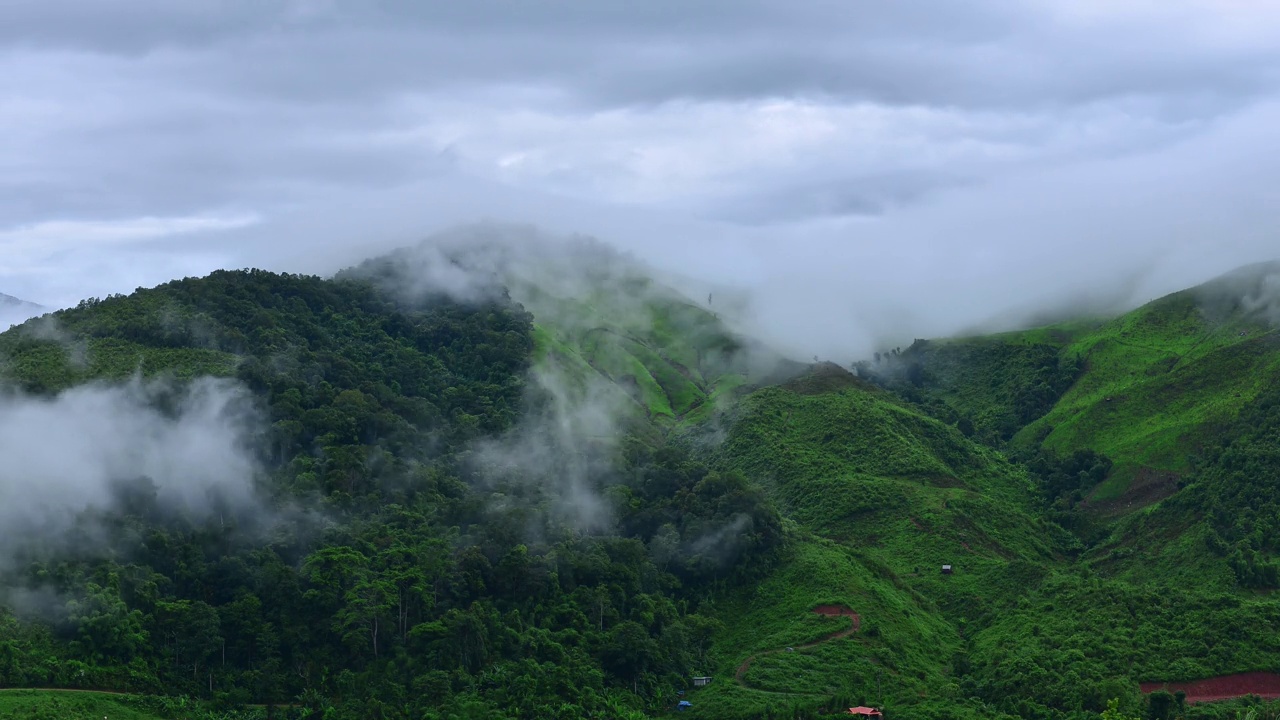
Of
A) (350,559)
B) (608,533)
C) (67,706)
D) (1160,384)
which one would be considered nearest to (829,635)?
(608,533)

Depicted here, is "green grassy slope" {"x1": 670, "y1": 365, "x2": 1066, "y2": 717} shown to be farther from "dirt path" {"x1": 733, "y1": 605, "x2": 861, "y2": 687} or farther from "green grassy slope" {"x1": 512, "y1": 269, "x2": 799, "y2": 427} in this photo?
"green grassy slope" {"x1": 512, "y1": 269, "x2": 799, "y2": 427}

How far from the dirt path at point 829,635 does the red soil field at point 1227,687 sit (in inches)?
758

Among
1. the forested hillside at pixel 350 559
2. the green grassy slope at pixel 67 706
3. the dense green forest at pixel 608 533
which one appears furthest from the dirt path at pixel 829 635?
the green grassy slope at pixel 67 706

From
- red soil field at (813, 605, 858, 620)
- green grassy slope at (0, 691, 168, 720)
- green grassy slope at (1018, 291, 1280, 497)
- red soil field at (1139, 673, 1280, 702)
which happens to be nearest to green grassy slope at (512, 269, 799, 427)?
green grassy slope at (1018, 291, 1280, 497)

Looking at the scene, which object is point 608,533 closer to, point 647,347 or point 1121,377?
point 647,347

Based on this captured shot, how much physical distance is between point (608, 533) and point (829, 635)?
2037cm

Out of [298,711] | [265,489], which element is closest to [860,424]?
[265,489]

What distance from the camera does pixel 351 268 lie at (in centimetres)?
15875

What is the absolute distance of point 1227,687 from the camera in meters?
84.3

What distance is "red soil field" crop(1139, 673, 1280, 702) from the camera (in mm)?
83812

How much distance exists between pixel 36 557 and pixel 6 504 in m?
Answer: 4.75

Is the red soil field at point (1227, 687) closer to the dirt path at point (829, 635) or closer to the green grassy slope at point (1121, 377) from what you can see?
the dirt path at point (829, 635)

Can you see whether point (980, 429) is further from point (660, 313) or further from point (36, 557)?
point (36, 557)

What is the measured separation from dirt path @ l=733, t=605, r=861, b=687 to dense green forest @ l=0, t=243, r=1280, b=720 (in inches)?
10.8
